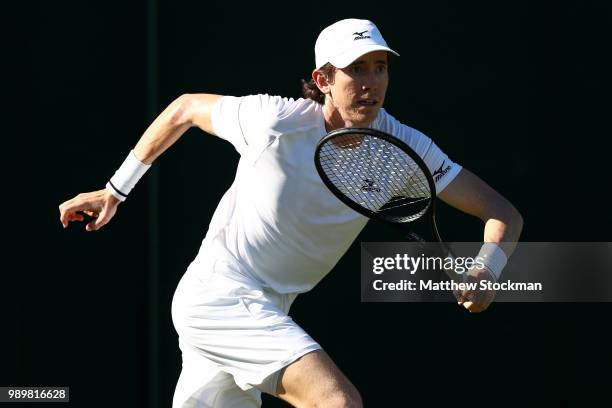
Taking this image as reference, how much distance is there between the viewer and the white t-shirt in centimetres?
391

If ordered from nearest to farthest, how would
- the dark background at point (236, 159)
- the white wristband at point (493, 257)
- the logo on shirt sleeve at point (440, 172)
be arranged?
1. the white wristband at point (493, 257)
2. the logo on shirt sleeve at point (440, 172)
3. the dark background at point (236, 159)

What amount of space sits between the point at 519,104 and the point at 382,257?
83cm

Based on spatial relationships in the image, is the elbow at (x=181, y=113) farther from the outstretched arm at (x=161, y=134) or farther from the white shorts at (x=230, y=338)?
the white shorts at (x=230, y=338)

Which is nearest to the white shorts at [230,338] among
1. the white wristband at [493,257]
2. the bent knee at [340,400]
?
the bent knee at [340,400]

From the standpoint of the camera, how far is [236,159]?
5.20 m

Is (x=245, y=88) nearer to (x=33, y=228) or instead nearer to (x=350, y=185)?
(x=33, y=228)

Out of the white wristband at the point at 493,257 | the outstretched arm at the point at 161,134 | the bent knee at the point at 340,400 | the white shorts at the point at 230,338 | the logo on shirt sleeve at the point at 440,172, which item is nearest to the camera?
Result: the bent knee at the point at 340,400

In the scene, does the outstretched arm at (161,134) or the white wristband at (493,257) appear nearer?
the white wristband at (493,257)

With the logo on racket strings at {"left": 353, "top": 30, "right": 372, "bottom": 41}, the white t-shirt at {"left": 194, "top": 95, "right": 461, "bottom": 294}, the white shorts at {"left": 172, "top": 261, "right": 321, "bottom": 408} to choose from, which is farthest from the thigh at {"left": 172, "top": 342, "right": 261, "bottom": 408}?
the logo on racket strings at {"left": 353, "top": 30, "right": 372, "bottom": 41}

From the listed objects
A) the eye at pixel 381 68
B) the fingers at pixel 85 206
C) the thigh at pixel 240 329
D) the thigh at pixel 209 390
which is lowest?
the thigh at pixel 209 390

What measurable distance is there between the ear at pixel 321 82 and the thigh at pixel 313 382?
828mm

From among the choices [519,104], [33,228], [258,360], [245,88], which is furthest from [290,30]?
[258,360]

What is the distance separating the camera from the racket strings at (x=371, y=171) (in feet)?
12.6

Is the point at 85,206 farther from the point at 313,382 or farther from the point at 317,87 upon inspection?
the point at 313,382
